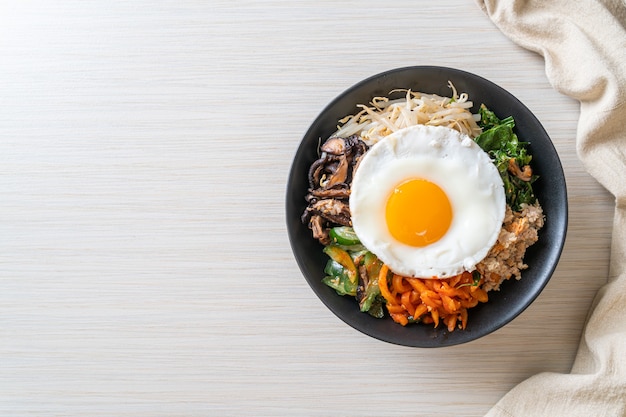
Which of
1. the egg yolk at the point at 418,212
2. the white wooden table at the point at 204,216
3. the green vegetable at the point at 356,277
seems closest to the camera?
the egg yolk at the point at 418,212

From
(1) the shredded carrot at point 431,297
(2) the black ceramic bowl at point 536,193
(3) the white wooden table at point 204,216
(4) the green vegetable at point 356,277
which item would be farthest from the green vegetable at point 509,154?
(4) the green vegetable at point 356,277

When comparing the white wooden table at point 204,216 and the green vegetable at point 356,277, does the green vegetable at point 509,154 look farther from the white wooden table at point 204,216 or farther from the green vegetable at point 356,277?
the green vegetable at point 356,277

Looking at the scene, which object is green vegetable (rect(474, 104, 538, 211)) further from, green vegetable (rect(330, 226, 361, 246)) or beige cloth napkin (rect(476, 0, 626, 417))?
green vegetable (rect(330, 226, 361, 246))

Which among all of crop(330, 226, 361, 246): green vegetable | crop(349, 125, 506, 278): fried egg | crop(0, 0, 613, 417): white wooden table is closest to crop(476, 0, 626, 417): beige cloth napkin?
crop(0, 0, 613, 417): white wooden table

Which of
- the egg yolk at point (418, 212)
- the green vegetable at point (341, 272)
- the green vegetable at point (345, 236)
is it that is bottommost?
the green vegetable at point (341, 272)

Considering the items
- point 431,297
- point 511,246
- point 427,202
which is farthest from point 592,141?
point 431,297

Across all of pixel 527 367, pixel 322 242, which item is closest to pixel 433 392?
pixel 527 367

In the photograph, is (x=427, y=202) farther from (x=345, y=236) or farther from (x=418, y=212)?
(x=345, y=236)
